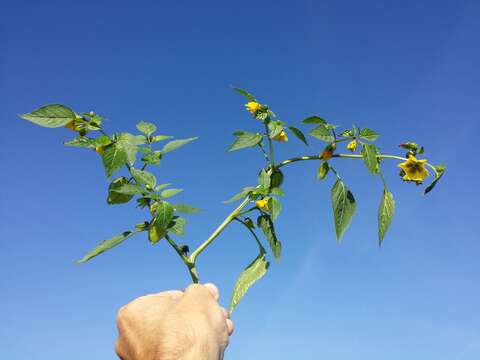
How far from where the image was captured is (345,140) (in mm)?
1828

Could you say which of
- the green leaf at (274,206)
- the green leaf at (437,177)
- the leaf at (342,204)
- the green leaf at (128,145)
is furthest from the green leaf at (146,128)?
the green leaf at (437,177)

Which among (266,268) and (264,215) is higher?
(264,215)

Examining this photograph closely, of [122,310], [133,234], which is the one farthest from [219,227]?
[122,310]

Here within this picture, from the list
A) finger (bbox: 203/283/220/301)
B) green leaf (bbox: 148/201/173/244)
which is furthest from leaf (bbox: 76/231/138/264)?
finger (bbox: 203/283/220/301)

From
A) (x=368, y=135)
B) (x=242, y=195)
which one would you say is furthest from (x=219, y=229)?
(x=368, y=135)

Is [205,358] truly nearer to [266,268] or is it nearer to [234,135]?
[266,268]

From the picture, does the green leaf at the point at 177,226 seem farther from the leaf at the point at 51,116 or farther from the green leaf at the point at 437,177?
the green leaf at the point at 437,177

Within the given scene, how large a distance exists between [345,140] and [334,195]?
23 cm

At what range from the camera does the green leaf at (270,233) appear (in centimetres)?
179

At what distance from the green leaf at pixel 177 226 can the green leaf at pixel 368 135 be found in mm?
817

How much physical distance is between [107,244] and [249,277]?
0.56m

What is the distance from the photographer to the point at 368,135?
1.86 metres

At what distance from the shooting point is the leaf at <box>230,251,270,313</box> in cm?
175

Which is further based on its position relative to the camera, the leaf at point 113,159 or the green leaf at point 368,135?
the green leaf at point 368,135
